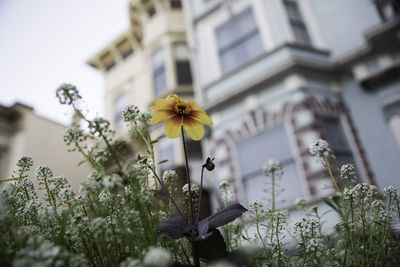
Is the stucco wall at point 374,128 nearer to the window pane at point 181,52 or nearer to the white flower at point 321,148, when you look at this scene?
the white flower at point 321,148

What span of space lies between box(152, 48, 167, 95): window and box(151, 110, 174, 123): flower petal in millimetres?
8333

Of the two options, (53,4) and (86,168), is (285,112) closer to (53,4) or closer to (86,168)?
(53,4)

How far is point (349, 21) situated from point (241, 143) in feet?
12.2

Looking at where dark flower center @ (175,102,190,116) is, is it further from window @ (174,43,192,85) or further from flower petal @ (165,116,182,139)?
window @ (174,43,192,85)

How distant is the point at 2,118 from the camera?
363 inches

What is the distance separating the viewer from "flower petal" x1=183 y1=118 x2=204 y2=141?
3.88ft

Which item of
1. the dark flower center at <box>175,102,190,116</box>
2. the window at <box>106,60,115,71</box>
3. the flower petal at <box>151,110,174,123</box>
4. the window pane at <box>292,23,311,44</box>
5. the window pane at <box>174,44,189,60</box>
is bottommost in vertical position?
the flower petal at <box>151,110,174,123</box>

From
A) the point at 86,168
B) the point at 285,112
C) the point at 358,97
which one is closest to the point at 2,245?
the point at 86,168

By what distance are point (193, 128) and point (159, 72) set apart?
8849 mm

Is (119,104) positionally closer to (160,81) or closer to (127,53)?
(127,53)

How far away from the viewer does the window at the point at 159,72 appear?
373 inches

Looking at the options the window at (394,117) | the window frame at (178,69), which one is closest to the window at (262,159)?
the window at (394,117)

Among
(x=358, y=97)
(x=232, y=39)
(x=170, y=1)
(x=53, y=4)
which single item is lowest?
(x=358, y=97)

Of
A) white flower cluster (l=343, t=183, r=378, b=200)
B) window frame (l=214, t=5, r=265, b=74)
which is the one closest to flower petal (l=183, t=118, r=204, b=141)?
white flower cluster (l=343, t=183, r=378, b=200)
